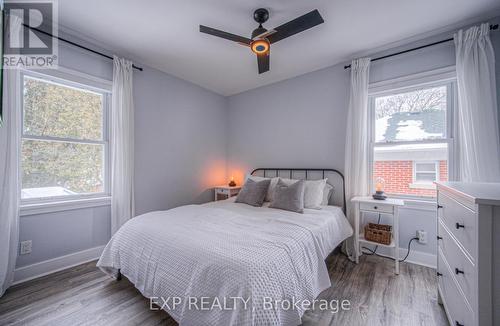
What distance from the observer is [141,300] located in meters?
1.77

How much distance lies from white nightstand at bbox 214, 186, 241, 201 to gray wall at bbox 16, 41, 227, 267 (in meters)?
0.18


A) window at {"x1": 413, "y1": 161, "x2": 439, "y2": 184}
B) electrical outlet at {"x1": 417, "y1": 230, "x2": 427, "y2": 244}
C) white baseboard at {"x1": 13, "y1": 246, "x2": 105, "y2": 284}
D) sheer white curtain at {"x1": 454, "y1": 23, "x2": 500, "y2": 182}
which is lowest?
white baseboard at {"x1": 13, "y1": 246, "x2": 105, "y2": 284}

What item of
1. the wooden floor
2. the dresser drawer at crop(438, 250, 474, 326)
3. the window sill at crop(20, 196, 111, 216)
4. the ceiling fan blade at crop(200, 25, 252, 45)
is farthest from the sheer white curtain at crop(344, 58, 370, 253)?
the window sill at crop(20, 196, 111, 216)

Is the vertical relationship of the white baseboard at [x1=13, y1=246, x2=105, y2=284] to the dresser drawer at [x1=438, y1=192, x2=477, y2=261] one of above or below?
below

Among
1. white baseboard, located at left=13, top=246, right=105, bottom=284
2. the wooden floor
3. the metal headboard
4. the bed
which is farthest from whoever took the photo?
the metal headboard

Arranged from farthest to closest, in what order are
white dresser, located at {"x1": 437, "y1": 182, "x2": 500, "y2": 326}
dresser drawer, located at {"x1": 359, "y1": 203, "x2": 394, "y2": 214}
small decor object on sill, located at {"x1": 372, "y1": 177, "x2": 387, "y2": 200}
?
1. small decor object on sill, located at {"x1": 372, "y1": 177, "x2": 387, "y2": 200}
2. dresser drawer, located at {"x1": 359, "y1": 203, "x2": 394, "y2": 214}
3. white dresser, located at {"x1": 437, "y1": 182, "x2": 500, "y2": 326}

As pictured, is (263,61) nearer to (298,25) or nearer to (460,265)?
(298,25)

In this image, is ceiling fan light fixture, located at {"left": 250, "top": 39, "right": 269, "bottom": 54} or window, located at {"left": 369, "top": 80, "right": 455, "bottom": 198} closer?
ceiling fan light fixture, located at {"left": 250, "top": 39, "right": 269, "bottom": 54}

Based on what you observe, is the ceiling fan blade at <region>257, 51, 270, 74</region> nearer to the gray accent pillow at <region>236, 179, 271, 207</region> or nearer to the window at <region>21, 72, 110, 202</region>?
the gray accent pillow at <region>236, 179, 271, 207</region>

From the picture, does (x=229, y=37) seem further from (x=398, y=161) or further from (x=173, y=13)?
(x=398, y=161)

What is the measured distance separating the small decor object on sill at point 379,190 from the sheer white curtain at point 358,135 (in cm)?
13

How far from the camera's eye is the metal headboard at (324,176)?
2967mm

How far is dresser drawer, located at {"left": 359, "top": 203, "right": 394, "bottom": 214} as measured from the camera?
2.30 m

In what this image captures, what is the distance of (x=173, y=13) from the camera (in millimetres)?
2023
